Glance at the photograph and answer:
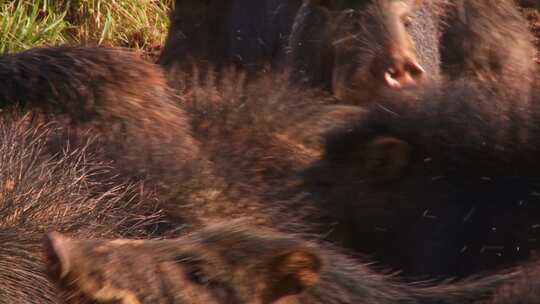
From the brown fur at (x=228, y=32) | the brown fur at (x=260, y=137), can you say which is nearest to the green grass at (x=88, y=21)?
the brown fur at (x=228, y=32)

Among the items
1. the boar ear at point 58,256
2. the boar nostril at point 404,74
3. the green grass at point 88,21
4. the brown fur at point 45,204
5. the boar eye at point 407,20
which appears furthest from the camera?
the green grass at point 88,21

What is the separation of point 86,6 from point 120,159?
5826mm

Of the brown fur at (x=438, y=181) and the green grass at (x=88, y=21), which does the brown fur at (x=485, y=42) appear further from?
the green grass at (x=88, y=21)

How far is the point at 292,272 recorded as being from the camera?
2605mm

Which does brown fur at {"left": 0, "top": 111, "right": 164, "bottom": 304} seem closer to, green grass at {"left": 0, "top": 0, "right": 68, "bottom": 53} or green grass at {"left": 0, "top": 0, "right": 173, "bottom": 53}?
green grass at {"left": 0, "top": 0, "right": 68, "bottom": 53}

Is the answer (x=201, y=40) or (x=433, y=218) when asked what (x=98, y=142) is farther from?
(x=201, y=40)

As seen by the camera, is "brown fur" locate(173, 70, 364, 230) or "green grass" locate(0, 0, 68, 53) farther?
"green grass" locate(0, 0, 68, 53)

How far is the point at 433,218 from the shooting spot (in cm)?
380

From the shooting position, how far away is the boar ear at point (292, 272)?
8.50 ft

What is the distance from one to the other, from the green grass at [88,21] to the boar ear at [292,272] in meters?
6.51

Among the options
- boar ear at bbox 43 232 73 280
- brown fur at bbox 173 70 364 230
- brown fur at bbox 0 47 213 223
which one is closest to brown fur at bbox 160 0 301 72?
brown fur at bbox 173 70 364 230

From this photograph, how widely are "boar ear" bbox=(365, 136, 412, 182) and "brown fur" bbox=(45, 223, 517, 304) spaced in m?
1.11

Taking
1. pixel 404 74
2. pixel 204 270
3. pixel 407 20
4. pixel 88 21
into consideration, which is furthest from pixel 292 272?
pixel 88 21

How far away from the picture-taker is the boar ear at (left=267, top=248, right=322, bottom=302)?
2.59m
